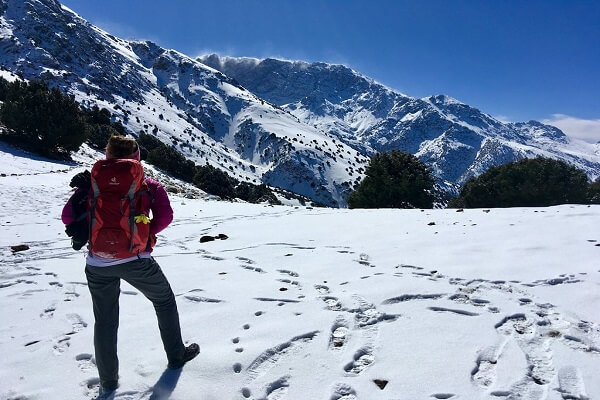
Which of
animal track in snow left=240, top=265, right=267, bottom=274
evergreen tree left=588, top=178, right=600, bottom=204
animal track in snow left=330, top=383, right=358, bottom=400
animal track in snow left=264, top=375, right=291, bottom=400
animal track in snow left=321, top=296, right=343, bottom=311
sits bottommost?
animal track in snow left=264, top=375, right=291, bottom=400

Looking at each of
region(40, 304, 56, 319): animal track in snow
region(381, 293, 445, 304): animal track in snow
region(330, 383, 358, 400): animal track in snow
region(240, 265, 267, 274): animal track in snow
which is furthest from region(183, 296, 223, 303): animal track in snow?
region(330, 383, 358, 400): animal track in snow

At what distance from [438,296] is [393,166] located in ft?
90.4

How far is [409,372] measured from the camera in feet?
13.5

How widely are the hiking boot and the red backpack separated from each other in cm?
149

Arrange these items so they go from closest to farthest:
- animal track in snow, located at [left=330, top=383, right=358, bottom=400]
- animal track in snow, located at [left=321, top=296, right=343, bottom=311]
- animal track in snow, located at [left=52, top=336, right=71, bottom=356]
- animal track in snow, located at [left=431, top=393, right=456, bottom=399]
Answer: animal track in snow, located at [left=431, top=393, right=456, bottom=399]
animal track in snow, located at [left=330, top=383, right=358, bottom=400]
animal track in snow, located at [left=52, top=336, right=71, bottom=356]
animal track in snow, located at [left=321, top=296, right=343, bottom=311]

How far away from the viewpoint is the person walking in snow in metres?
3.93

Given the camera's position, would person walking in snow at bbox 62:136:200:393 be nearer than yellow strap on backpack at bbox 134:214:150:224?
Yes

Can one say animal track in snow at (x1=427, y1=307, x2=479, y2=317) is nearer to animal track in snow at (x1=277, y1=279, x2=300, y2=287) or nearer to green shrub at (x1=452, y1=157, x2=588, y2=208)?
animal track in snow at (x1=277, y1=279, x2=300, y2=287)

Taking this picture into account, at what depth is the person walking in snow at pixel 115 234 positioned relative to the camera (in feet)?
12.9

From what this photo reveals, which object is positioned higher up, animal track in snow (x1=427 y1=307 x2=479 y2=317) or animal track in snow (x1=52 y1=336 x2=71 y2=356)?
animal track in snow (x1=427 y1=307 x2=479 y2=317)

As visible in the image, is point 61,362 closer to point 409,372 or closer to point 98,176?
point 98,176

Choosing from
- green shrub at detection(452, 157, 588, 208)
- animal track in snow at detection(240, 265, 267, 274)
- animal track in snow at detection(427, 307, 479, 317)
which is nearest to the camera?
animal track in snow at detection(427, 307, 479, 317)

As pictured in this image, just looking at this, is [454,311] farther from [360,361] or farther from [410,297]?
[360,361]

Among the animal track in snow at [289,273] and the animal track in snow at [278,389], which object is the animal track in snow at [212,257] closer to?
the animal track in snow at [289,273]
